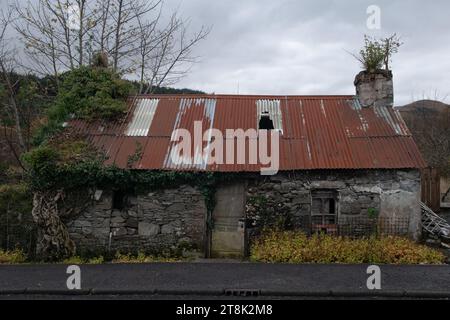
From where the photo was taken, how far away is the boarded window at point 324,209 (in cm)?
1046

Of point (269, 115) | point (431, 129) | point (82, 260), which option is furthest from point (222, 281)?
point (431, 129)

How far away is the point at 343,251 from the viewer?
934cm

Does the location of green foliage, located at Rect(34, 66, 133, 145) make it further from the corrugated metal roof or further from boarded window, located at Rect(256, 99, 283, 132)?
boarded window, located at Rect(256, 99, 283, 132)

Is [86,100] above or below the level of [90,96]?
below

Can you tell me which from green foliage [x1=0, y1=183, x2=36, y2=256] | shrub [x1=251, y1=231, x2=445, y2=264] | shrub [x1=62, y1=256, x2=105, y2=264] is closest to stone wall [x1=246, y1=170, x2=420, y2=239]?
shrub [x1=251, y1=231, x2=445, y2=264]

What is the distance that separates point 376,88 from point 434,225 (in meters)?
4.38

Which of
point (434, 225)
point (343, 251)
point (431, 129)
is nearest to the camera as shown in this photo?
point (343, 251)

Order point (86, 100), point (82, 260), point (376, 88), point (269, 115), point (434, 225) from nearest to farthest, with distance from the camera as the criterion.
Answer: point (82, 260), point (434, 225), point (86, 100), point (269, 115), point (376, 88)

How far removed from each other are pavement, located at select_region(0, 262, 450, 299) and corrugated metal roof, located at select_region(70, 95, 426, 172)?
264cm

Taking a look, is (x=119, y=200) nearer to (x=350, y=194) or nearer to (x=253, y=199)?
(x=253, y=199)

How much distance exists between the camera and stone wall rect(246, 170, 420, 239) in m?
10.2

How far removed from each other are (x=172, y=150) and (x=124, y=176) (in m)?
1.52

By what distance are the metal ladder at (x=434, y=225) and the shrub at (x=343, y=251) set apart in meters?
1.30

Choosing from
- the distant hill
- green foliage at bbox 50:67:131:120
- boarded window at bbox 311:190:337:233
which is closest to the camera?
boarded window at bbox 311:190:337:233
